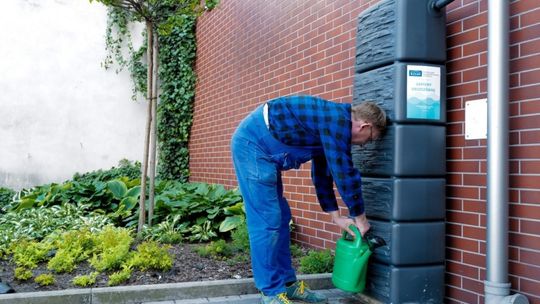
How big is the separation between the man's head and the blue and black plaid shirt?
0.18 feet

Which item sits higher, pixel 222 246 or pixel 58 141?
pixel 58 141

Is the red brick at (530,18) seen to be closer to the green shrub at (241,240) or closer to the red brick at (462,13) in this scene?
the red brick at (462,13)

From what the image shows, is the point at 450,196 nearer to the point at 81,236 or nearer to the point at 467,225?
the point at 467,225

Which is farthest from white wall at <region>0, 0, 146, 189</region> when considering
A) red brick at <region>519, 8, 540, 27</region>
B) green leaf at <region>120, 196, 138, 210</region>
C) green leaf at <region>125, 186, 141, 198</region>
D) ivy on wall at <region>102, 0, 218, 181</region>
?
red brick at <region>519, 8, 540, 27</region>

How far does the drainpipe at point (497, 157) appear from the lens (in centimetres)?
255

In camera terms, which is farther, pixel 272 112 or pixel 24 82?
pixel 24 82

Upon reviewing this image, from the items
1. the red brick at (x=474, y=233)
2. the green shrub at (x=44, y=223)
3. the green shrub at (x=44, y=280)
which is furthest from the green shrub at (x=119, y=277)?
the red brick at (x=474, y=233)

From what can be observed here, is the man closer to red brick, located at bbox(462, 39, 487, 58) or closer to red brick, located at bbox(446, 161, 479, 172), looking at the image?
red brick, located at bbox(446, 161, 479, 172)

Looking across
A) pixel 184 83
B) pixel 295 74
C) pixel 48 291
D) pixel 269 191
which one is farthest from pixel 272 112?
pixel 184 83

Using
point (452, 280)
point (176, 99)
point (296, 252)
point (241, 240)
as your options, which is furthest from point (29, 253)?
point (176, 99)

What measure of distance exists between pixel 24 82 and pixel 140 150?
2630 millimetres

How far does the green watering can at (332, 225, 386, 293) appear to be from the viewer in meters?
2.99

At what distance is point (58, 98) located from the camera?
9766mm

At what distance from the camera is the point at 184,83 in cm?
910
